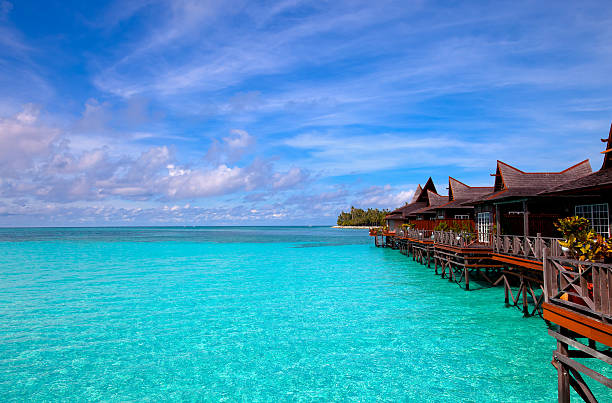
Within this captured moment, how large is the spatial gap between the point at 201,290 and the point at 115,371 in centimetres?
1299

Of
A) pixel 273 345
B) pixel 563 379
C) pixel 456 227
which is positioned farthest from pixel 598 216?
pixel 273 345

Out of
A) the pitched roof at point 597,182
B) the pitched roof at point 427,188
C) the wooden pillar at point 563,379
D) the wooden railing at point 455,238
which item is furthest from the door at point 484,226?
the pitched roof at point 427,188

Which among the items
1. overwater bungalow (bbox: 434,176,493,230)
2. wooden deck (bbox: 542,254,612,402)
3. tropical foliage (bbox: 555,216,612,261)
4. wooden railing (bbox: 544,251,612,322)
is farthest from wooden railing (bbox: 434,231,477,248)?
wooden deck (bbox: 542,254,612,402)

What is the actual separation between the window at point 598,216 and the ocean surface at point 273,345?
4521 millimetres

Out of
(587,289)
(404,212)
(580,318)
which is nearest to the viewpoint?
(580,318)

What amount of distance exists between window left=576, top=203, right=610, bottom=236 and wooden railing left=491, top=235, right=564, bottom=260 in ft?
5.59

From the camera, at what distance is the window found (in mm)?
14453

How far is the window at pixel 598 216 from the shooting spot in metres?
14.5

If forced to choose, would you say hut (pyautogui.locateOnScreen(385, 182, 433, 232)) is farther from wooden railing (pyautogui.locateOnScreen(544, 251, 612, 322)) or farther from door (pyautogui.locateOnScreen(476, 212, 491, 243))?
wooden railing (pyautogui.locateOnScreen(544, 251, 612, 322))

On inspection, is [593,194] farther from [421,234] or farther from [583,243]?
[421,234]

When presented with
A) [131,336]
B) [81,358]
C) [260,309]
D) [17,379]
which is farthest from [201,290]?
[17,379]

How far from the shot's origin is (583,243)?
8914 millimetres

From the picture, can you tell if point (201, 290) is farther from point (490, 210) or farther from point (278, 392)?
Answer: point (490, 210)

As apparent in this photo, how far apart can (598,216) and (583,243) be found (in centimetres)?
781
